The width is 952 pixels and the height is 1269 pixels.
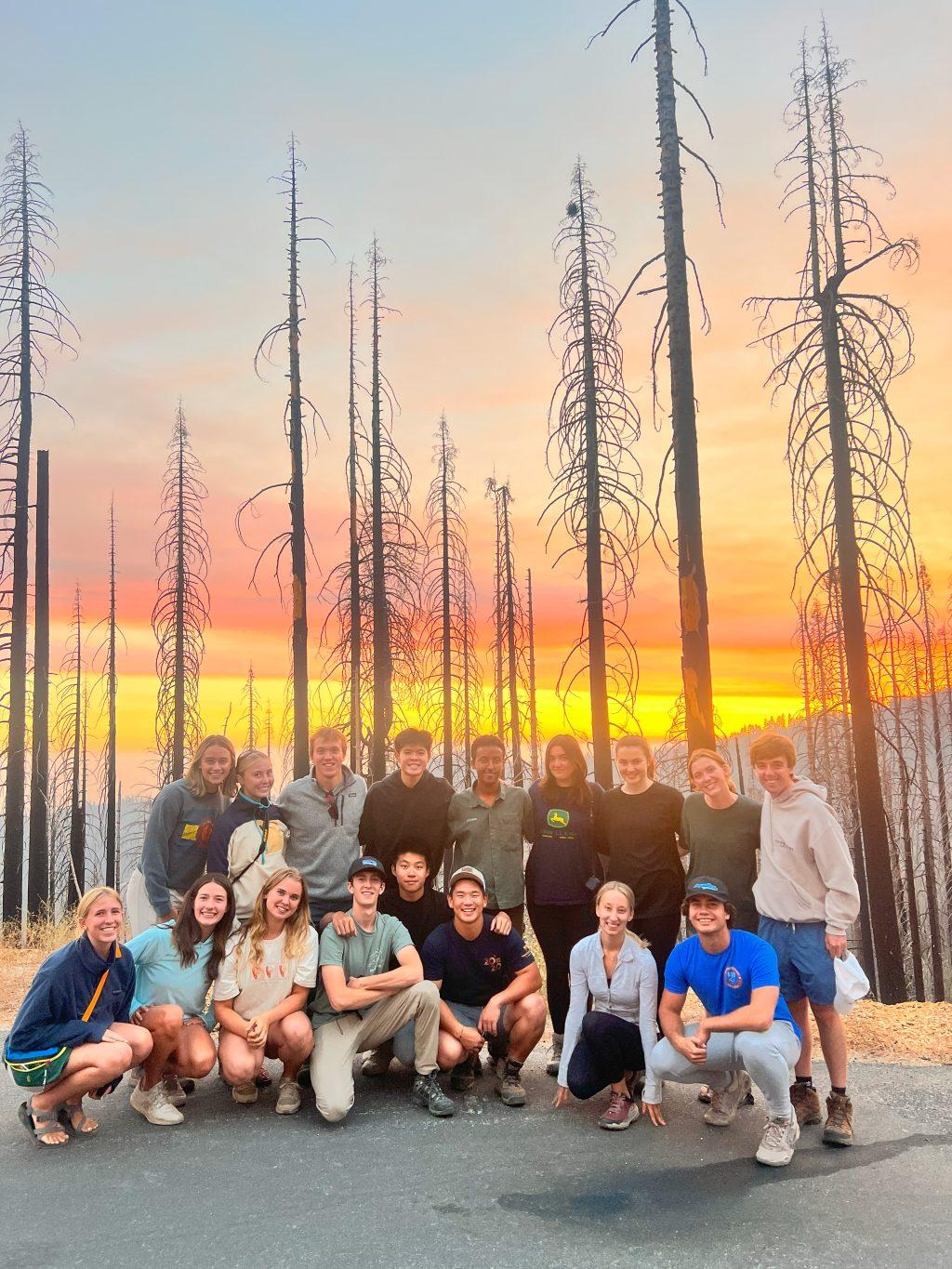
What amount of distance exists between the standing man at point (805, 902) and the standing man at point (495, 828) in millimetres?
1765

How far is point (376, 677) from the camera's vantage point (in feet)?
62.9

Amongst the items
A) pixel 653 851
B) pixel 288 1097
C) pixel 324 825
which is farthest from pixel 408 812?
pixel 288 1097

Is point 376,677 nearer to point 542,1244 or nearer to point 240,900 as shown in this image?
point 240,900

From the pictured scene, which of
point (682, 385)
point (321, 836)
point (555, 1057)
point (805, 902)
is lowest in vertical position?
point (555, 1057)

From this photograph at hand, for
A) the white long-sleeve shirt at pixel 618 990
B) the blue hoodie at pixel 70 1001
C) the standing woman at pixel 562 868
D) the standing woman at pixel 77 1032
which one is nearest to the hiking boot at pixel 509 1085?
the white long-sleeve shirt at pixel 618 990

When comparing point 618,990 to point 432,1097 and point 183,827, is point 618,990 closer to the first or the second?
point 432,1097

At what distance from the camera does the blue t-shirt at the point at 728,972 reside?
5.17 metres

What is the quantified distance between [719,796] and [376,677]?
45.0ft

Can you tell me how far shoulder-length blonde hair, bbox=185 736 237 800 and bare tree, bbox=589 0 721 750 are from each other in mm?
4715

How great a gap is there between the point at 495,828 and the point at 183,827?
2327 mm

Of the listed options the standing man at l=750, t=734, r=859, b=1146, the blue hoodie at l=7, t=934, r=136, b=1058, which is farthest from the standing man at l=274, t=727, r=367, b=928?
the standing man at l=750, t=734, r=859, b=1146

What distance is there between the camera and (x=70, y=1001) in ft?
17.4

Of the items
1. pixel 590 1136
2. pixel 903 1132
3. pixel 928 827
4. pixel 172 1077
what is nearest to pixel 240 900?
pixel 172 1077

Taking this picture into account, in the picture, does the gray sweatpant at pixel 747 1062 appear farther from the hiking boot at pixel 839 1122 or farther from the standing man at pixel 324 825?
the standing man at pixel 324 825
